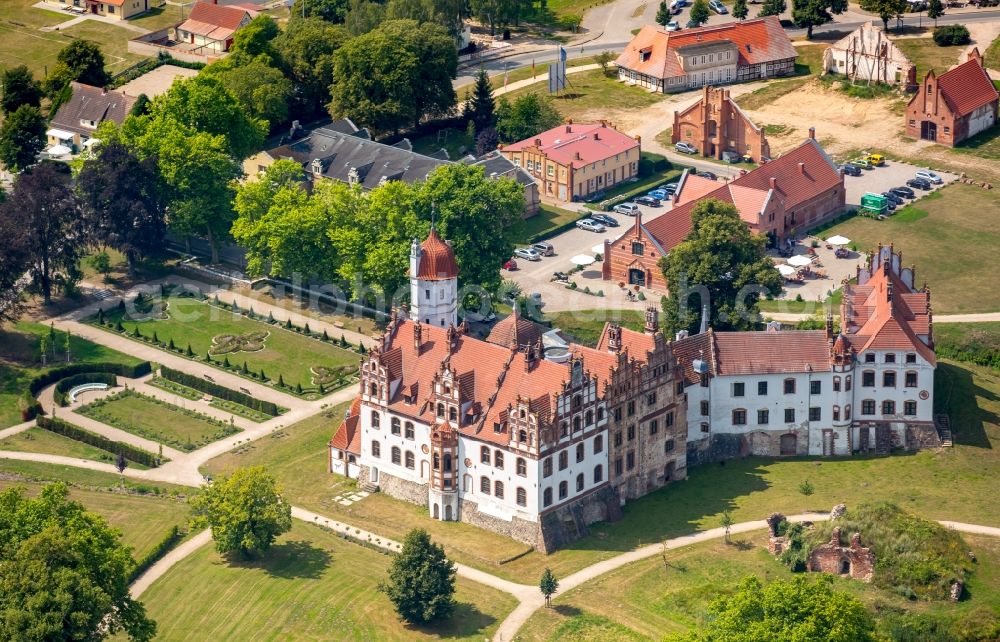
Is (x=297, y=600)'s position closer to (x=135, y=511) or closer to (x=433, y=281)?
(x=135, y=511)

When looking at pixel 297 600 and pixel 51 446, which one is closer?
pixel 297 600

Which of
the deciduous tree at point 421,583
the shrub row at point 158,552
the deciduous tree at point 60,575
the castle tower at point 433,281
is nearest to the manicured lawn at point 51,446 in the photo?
the shrub row at point 158,552

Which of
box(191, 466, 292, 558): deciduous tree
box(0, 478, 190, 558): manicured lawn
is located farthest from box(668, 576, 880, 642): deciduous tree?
box(0, 478, 190, 558): manicured lawn

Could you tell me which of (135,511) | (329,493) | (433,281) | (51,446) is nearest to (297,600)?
(329,493)

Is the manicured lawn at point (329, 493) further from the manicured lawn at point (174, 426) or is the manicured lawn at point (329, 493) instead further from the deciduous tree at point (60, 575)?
the deciduous tree at point (60, 575)

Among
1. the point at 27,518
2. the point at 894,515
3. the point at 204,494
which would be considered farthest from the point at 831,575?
the point at 27,518
